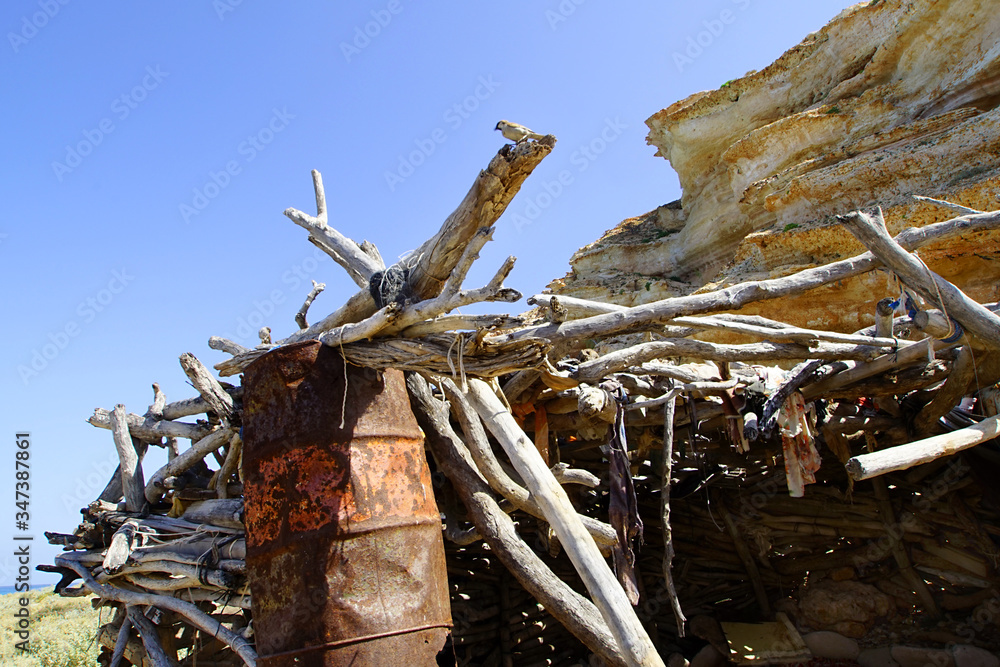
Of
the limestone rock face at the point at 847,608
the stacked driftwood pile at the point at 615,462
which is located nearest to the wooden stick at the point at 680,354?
the stacked driftwood pile at the point at 615,462

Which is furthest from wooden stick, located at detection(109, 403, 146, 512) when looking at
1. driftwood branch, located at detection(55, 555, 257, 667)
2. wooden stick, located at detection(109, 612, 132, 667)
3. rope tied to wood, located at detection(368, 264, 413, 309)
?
rope tied to wood, located at detection(368, 264, 413, 309)

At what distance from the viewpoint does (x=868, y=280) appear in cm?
1080

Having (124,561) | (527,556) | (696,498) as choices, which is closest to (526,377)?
(527,556)

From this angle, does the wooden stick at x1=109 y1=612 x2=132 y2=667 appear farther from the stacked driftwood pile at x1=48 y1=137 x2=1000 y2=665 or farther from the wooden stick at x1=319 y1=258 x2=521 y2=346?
the wooden stick at x1=319 y1=258 x2=521 y2=346

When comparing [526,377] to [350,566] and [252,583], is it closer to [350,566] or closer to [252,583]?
[350,566]

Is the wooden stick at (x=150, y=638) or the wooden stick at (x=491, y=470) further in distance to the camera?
the wooden stick at (x=150, y=638)

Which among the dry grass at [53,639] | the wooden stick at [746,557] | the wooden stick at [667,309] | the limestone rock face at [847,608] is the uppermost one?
the wooden stick at [667,309]

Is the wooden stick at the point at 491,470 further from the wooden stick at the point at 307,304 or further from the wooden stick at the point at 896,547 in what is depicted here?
the wooden stick at the point at 896,547

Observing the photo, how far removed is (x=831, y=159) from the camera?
1271cm

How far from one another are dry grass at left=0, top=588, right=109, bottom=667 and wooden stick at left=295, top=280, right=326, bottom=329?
5.72 meters

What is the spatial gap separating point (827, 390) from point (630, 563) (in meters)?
2.11

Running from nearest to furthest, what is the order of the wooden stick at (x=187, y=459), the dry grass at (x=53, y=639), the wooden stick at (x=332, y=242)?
1. the wooden stick at (x=332, y=242)
2. the wooden stick at (x=187, y=459)
3. the dry grass at (x=53, y=639)

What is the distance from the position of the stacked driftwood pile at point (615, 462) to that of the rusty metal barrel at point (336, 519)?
290 mm

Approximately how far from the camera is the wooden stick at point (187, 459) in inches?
211
